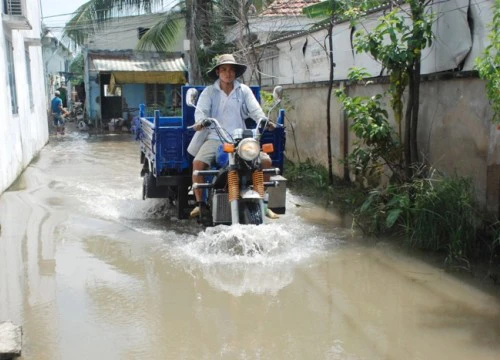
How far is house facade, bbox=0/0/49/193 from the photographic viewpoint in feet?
30.3

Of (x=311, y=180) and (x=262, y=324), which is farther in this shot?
(x=311, y=180)

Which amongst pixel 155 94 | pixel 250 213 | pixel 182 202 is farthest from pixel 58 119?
pixel 250 213

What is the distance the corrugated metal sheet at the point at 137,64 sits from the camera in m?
22.5

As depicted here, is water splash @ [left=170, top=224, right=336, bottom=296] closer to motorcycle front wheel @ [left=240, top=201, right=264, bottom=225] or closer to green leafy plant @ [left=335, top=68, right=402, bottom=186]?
motorcycle front wheel @ [left=240, top=201, right=264, bottom=225]

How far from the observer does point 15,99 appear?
10844 millimetres

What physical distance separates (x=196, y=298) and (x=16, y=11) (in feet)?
26.1

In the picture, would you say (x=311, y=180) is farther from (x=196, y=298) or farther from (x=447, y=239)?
(x=196, y=298)

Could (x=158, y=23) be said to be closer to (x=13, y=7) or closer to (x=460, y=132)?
(x=13, y=7)

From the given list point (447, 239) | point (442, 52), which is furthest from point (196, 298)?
point (442, 52)

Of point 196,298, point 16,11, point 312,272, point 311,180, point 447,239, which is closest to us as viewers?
point 196,298

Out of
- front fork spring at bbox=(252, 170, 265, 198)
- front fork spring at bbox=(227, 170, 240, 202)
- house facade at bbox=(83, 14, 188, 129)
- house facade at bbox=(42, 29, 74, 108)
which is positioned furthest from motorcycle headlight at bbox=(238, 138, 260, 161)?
house facade at bbox=(42, 29, 74, 108)

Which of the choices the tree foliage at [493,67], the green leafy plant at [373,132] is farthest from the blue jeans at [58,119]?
the tree foliage at [493,67]

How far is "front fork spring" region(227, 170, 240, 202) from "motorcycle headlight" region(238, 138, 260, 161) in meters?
0.23

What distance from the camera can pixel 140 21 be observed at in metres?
26.5
